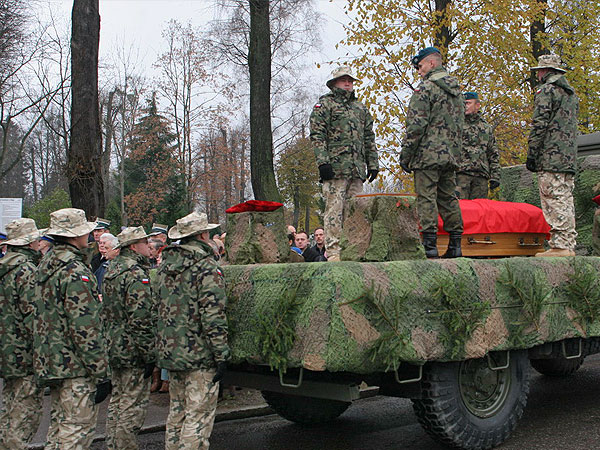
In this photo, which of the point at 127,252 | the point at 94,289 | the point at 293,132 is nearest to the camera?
the point at 94,289

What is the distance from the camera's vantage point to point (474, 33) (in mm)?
15938

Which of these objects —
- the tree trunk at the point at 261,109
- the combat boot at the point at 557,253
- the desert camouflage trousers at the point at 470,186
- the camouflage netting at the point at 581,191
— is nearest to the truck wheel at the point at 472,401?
the combat boot at the point at 557,253

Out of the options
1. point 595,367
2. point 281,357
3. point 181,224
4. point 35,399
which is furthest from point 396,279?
point 595,367

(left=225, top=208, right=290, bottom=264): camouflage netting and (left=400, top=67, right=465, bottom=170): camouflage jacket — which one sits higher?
(left=400, top=67, right=465, bottom=170): camouflage jacket

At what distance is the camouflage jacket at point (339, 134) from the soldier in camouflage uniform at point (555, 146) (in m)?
1.85

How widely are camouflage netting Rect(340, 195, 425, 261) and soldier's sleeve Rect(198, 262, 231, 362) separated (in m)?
1.08

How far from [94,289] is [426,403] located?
8.57 ft

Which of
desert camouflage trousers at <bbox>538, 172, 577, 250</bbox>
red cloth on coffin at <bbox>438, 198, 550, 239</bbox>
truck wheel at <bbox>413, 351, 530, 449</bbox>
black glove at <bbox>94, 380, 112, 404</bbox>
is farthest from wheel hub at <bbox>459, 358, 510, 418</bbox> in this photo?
black glove at <bbox>94, 380, 112, 404</bbox>

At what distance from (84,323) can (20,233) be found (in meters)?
1.53

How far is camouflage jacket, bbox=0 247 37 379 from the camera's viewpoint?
5.51 meters

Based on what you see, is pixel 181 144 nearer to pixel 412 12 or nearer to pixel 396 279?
pixel 412 12

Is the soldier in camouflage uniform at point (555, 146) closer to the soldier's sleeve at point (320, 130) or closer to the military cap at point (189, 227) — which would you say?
the soldier's sleeve at point (320, 130)

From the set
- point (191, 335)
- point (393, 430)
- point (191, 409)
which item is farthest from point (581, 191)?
point (191, 409)

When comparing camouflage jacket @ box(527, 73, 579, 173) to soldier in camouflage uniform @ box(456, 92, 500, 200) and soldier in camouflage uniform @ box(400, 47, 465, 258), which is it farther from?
soldier in camouflage uniform @ box(456, 92, 500, 200)
